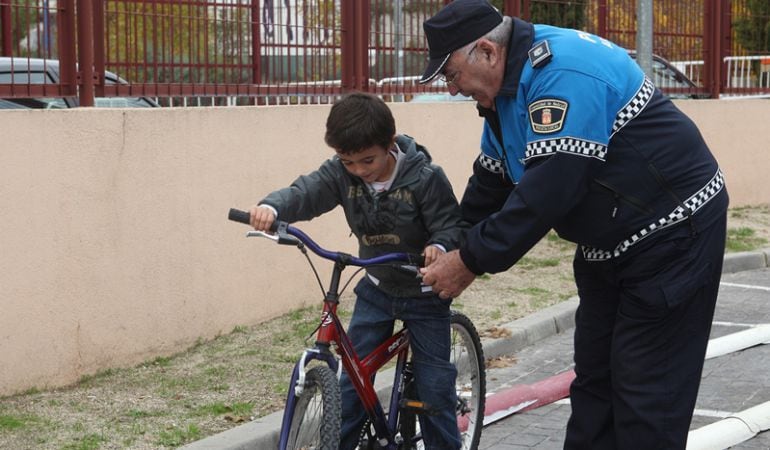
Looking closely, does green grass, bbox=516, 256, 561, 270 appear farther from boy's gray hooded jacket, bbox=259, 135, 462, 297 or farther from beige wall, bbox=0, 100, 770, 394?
boy's gray hooded jacket, bbox=259, 135, 462, 297

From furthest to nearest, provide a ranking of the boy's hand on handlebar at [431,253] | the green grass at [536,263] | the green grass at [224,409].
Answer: the green grass at [536,263], the green grass at [224,409], the boy's hand on handlebar at [431,253]

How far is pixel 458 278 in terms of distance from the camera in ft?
12.7

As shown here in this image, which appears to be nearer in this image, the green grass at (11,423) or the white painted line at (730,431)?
the white painted line at (730,431)

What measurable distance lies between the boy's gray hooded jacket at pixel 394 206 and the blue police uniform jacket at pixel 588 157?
0.51m

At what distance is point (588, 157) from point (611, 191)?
19 cm

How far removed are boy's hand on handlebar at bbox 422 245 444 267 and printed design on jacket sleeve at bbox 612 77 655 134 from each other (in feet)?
2.45

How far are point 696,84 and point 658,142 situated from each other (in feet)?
33.8

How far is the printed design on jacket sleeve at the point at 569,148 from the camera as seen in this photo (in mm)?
3566

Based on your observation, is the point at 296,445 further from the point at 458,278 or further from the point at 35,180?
the point at 35,180

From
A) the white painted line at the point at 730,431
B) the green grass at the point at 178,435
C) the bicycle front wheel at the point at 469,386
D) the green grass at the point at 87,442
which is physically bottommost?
the white painted line at the point at 730,431

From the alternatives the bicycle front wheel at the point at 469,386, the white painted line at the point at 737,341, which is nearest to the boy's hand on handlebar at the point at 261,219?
the bicycle front wheel at the point at 469,386

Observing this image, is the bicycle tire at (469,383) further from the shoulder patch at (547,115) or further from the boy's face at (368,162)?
the shoulder patch at (547,115)

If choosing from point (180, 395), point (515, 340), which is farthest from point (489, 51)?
point (515, 340)

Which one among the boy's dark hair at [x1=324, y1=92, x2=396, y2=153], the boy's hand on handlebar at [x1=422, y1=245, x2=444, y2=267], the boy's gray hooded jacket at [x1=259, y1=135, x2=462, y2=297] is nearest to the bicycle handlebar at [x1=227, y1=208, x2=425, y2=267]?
the boy's hand on handlebar at [x1=422, y1=245, x2=444, y2=267]
